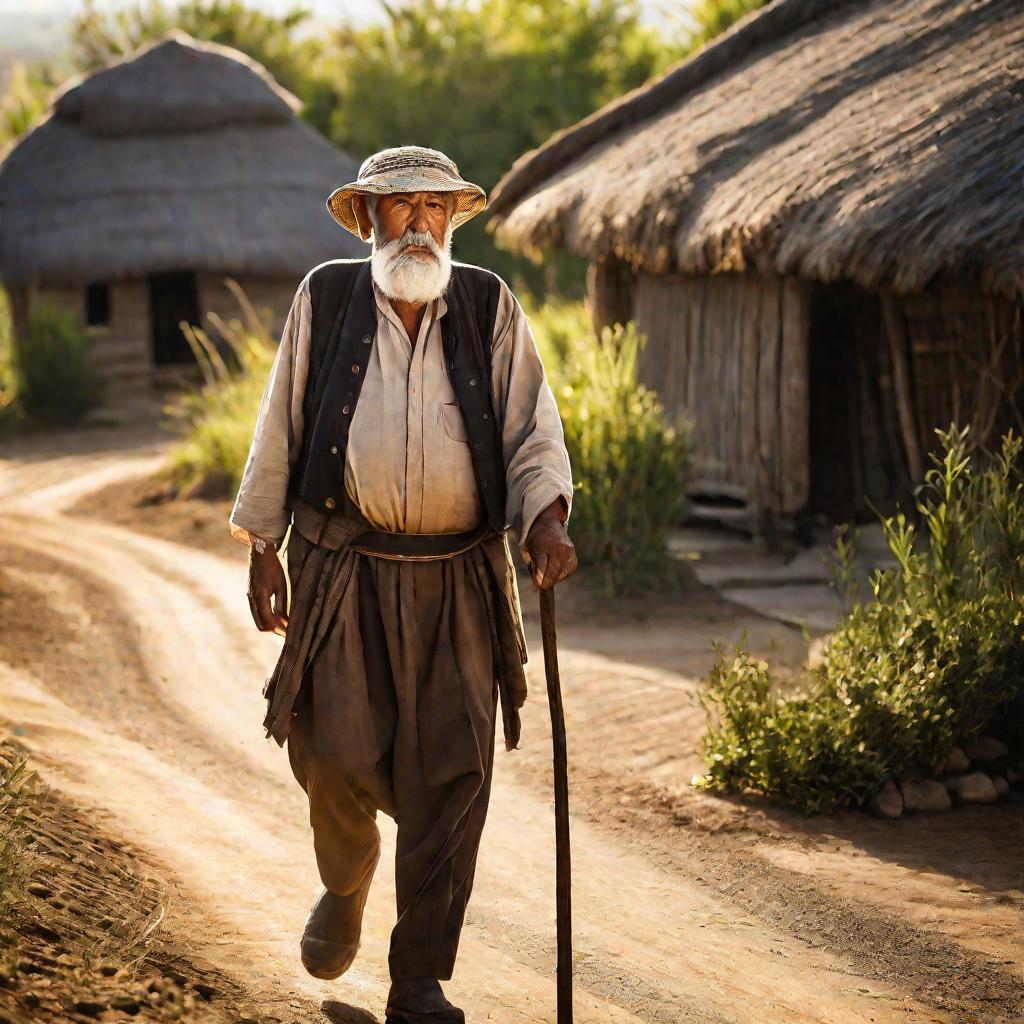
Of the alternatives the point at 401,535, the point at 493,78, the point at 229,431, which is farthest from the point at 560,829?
the point at 493,78

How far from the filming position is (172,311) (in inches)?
685

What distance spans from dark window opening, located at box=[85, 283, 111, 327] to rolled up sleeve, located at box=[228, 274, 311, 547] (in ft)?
47.3

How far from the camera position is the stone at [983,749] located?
16.4 feet

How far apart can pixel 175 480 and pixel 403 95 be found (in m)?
10.5

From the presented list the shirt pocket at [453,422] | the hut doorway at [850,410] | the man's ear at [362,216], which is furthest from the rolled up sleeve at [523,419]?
the hut doorway at [850,410]

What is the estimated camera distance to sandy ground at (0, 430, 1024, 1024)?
352cm

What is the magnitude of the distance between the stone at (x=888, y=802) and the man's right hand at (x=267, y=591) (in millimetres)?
2258

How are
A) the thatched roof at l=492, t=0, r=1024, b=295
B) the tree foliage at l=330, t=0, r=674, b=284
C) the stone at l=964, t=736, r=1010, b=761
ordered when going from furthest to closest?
the tree foliage at l=330, t=0, r=674, b=284
the thatched roof at l=492, t=0, r=1024, b=295
the stone at l=964, t=736, r=1010, b=761

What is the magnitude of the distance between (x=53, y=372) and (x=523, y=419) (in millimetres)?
12100

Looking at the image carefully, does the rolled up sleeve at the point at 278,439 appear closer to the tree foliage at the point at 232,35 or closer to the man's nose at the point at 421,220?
the man's nose at the point at 421,220

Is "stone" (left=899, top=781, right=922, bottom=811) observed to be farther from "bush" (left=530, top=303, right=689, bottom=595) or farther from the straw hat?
"bush" (left=530, top=303, right=689, bottom=595)

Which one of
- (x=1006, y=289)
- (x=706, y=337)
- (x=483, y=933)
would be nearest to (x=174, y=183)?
(x=706, y=337)

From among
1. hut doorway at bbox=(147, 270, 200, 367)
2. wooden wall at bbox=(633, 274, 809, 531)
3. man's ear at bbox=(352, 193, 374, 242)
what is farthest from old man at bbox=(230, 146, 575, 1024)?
→ hut doorway at bbox=(147, 270, 200, 367)

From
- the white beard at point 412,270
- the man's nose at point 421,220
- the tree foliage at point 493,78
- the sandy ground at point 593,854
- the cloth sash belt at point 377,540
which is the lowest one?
the sandy ground at point 593,854
